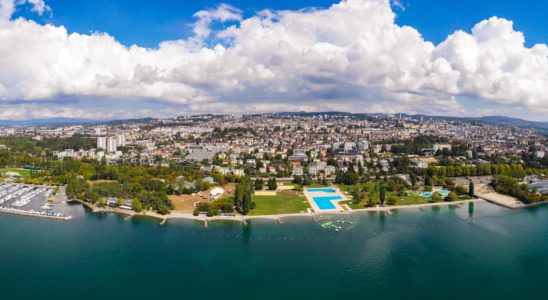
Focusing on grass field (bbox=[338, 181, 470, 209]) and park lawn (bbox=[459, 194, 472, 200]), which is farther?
park lawn (bbox=[459, 194, 472, 200])

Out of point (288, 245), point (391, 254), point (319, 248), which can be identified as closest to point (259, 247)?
point (288, 245)

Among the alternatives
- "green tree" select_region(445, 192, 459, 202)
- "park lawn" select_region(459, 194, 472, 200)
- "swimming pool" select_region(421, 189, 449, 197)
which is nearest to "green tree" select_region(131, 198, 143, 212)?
"swimming pool" select_region(421, 189, 449, 197)

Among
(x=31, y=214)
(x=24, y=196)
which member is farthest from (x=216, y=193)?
(x=24, y=196)

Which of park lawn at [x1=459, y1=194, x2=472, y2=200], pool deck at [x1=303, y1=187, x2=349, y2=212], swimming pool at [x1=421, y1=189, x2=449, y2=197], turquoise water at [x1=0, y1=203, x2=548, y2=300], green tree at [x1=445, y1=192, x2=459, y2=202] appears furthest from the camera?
swimming pool at [x1=421, y1=189, x2=449, y2=197]

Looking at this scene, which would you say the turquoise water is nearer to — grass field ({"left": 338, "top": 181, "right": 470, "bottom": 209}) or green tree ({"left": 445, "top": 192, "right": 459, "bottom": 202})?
grass field ({"left": 338, "top": 181, "right": 470, "bottom": 209})

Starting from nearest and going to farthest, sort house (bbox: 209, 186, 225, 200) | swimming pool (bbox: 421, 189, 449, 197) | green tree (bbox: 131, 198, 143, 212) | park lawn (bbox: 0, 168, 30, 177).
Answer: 1. green tree (bbox: 131, 198, 143, 212)
2. house (bbox: 209, 186, 225, 200)
3. swimming pool (bbox: 421, 189, 449, 197)
4. park lawn (bbox: 0, 168, 30, 177)

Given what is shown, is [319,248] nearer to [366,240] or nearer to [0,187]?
[366,240]

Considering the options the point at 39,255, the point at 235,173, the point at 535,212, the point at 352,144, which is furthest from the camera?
the point at 352,144

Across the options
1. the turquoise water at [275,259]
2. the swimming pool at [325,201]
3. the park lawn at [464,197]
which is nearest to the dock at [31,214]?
the turquoise water at [275,259]
